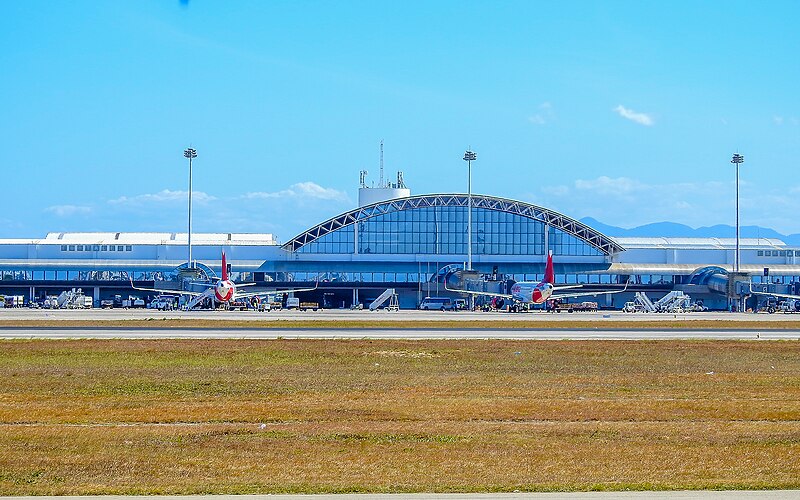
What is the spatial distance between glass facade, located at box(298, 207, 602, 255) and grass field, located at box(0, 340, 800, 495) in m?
96.4

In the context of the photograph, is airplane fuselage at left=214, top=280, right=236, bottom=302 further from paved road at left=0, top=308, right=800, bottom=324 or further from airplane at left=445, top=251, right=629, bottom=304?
airplane at left=445, top=251, right=629, bottom=304

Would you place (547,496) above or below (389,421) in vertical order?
above

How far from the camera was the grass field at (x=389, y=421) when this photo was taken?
19.4 meters

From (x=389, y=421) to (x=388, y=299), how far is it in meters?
102

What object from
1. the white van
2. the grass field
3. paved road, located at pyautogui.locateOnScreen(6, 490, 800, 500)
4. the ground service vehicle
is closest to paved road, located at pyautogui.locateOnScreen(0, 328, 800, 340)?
the grass field

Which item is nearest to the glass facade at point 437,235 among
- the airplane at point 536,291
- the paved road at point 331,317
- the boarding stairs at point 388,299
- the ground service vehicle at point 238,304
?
the boarding stairs at point 388,299

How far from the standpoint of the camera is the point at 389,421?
26953 mm

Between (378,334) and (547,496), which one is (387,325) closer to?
(378,334)

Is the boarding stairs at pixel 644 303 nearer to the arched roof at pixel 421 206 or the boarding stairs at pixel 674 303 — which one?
the boarding stairs at pixel 674 303

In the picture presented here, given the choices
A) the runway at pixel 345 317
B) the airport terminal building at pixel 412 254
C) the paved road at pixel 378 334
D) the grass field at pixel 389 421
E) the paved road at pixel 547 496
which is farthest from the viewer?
the airport terminal building at pixel 412 254

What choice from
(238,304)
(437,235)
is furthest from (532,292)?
(437,235)

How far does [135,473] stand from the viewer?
64.7ft

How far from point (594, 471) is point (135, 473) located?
9.05 metres

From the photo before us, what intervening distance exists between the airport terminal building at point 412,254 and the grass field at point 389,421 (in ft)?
308
